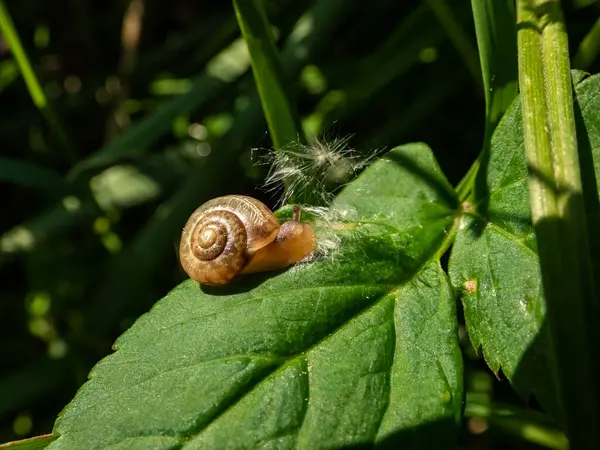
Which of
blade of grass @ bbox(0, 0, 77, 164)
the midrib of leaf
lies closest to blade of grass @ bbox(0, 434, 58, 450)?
the midrib of leaf

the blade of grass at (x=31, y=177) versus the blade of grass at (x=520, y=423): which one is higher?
the blade of grass at (x=31, y=177)

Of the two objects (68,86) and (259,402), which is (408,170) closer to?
(259,402)

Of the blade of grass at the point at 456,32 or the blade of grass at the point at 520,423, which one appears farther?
the blade of grass at the point at 456,32

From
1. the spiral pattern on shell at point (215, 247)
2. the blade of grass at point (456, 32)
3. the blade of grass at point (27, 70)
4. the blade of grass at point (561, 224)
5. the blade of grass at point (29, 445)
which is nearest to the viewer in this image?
the blade of grass at point (561, 224)

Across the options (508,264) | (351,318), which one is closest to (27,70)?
(351,318)

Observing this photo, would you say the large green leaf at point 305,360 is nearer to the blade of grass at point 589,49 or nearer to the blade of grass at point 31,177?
the blade of grass at point 589,49

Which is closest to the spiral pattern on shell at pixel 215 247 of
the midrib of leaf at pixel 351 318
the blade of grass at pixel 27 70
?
the midrib of leaf at pixel 351 318

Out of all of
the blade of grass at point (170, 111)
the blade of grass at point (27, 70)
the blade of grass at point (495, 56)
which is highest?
the blade of grass at point (27, 70)

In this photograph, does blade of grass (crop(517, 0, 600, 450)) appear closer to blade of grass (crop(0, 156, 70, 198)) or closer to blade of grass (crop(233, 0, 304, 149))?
blade of grass (crop(233, 0, 304, 149))

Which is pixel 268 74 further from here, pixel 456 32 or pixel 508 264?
pixel 508 264
